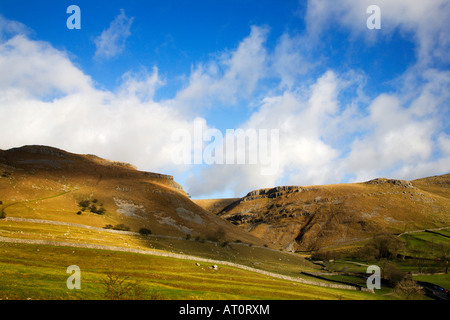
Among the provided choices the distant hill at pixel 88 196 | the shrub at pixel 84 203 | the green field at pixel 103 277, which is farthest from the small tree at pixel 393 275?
the shrub at pixel 84 203

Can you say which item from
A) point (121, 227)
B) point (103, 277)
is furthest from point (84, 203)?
point (103, 277)

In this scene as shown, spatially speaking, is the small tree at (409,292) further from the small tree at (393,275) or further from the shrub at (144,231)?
the shrub at (144,231)

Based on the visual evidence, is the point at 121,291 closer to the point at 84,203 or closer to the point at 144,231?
the point at 144,231

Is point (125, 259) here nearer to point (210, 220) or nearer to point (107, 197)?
point (107, 197)

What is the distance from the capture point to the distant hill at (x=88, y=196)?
289 ft

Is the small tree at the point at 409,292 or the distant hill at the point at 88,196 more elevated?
the distant hill at the point at 88,196

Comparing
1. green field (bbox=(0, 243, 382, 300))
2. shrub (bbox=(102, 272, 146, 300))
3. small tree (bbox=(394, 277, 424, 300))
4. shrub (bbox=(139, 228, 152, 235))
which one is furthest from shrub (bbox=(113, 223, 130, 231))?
small tree (bbox=(394, 277, 424, 300))

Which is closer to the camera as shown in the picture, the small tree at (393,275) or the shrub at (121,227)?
the small tree at (393,275)

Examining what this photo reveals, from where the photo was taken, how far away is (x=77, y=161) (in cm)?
14412

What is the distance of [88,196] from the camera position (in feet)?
354

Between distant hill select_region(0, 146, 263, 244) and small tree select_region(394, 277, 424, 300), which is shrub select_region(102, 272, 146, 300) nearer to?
small tree select_region(394, 277, 424, 300)

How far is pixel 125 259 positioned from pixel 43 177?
8469 cm

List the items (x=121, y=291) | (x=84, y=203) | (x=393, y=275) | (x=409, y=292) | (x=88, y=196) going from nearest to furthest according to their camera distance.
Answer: (x=121, y=291), (x=409, y=292), (x=393, y=275), (x=84, y=203), (x=88, y=196)
